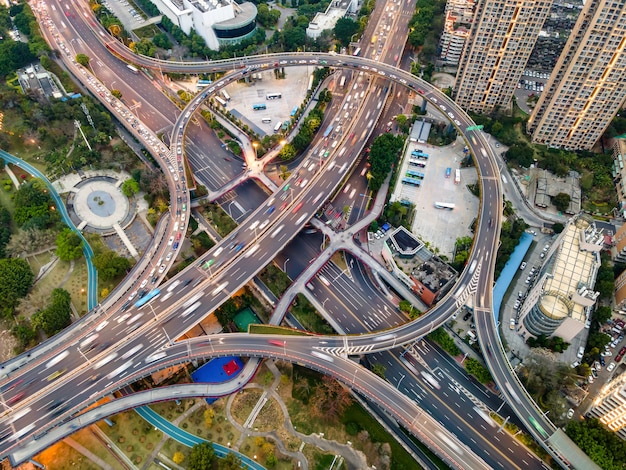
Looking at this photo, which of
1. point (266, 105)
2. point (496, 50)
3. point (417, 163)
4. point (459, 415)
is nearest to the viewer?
point (459, 415)

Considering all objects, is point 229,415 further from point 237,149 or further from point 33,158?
point 33,158

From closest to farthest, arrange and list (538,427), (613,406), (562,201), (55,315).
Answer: (613,406) → (538,427) → (55,315) → (562,201)

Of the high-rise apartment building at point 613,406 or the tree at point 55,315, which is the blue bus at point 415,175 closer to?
the high-rise apartment building at point 613,406

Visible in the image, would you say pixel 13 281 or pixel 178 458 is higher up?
pixel 13 281

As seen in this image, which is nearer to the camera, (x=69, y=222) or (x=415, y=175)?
(x=69, y=222)

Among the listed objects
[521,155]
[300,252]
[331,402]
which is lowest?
[331,402]

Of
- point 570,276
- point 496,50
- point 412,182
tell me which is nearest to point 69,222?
point 412,182

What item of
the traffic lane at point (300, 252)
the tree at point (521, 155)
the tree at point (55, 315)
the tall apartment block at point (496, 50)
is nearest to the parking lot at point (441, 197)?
the tree at point (521, 155)

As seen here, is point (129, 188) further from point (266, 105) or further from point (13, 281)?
point (266, 105)
